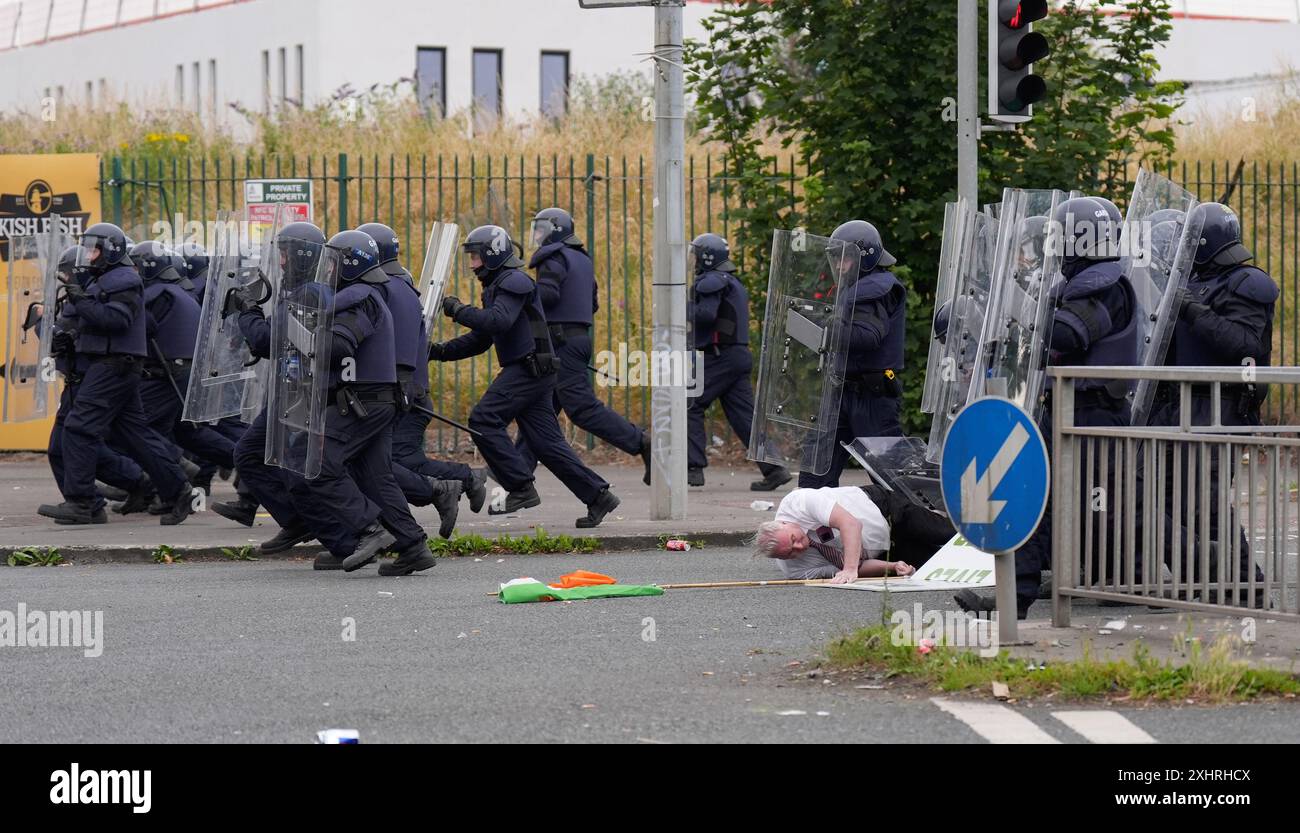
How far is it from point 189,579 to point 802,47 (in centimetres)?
784

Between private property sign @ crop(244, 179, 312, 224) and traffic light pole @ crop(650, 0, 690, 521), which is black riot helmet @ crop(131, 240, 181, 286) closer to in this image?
private property sign @ crop(244, 179, 312, 224)

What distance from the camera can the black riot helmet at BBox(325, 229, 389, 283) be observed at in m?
10.1

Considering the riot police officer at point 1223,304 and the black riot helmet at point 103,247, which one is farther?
the black riot helmet at point 103,247

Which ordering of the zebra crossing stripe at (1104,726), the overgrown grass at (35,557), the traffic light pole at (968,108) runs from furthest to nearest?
the overgrown grass at (35,557) → the traffic light pole at (968,108) → the zebra crossing stripe at (1104,726)

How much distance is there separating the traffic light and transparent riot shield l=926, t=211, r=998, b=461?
1.05 m

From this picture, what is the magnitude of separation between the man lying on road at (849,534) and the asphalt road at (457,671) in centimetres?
28

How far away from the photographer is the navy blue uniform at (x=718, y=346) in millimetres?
15164

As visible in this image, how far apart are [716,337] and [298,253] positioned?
5696mm

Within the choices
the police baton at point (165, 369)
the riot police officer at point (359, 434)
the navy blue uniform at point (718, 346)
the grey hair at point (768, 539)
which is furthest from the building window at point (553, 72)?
the grey hair at point (768, 539)

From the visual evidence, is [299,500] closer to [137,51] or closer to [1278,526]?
[1278,526]

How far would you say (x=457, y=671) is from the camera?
7234 mm

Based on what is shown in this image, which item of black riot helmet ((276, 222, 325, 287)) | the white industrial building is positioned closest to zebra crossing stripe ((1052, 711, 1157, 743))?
black riot helmet ((276, 222, 325, 287))

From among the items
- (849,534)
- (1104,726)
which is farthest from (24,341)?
(1104,726)

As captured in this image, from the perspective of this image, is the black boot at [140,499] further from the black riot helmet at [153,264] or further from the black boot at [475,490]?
the black boot at [475,490]
